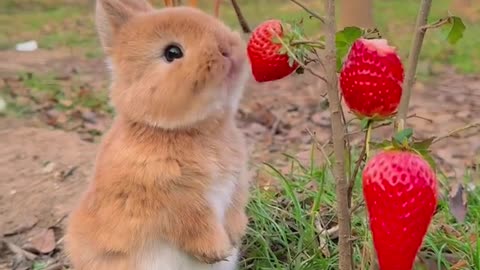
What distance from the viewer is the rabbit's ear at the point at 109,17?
6.77 ft

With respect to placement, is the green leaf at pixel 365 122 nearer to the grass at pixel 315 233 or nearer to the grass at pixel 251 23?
the grass at pixel 315 233

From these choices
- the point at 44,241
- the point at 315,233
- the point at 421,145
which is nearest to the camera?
the point at 421,145

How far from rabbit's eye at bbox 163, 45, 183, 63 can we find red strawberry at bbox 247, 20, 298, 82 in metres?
0.16

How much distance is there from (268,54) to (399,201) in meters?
0.53

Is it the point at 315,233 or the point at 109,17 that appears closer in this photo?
the point at 109,17

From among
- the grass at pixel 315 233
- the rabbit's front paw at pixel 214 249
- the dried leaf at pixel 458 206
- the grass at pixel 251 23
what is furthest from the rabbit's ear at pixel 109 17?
the grass at pixel 251 23

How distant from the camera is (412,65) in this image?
1887mm

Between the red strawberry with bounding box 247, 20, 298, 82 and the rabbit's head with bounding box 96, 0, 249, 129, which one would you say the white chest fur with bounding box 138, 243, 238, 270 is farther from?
the red strawberry with bounding box 247, 20, 298, 82

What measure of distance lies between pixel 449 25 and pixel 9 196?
2.52 metres

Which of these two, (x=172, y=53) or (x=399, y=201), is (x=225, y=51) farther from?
(x=399, y=201)

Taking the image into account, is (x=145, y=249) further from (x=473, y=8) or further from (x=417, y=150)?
(x=473, y=8)

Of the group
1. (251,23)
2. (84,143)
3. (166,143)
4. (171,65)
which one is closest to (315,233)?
(166,143)

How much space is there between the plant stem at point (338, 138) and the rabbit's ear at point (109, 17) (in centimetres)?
49

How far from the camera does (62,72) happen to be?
23.9 feet
